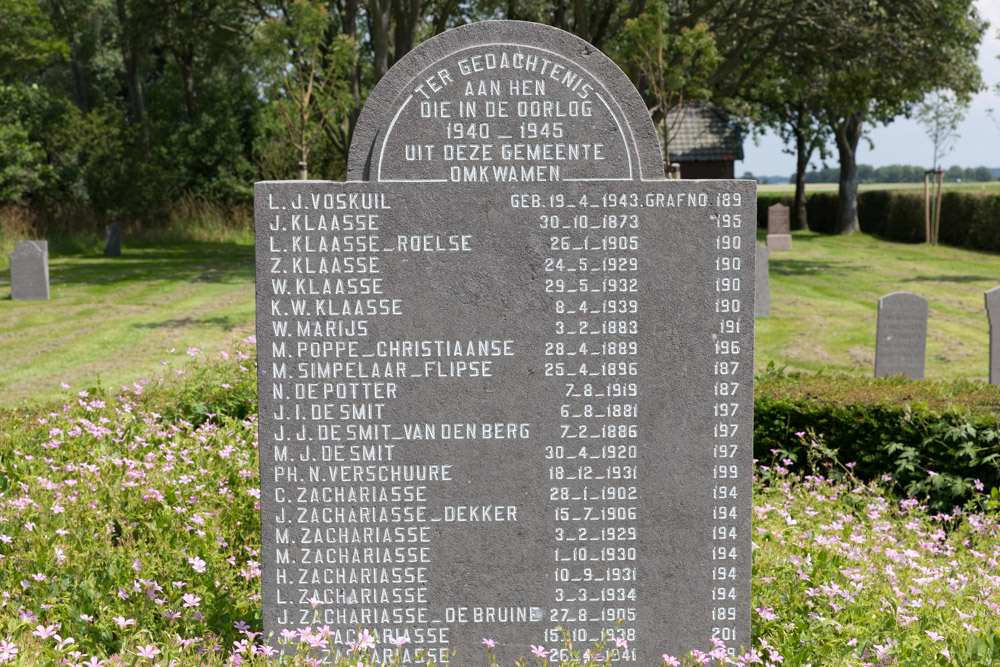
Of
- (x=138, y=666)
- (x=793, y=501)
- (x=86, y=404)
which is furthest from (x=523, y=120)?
(x=86, y=404)

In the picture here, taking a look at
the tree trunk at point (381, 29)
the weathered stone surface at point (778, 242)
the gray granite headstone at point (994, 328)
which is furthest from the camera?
the weathered stone surface at point (778, 242)

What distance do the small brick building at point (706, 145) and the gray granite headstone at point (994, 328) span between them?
36.0 meters

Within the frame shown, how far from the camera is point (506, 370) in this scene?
14.3 ft

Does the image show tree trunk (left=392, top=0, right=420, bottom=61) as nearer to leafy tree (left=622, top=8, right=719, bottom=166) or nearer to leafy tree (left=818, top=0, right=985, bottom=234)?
leafy tree (left=622, top=8, right=719, bottom=166)

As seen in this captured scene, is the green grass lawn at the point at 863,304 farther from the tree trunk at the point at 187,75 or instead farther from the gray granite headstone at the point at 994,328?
the tree trunk at the point at 187,75

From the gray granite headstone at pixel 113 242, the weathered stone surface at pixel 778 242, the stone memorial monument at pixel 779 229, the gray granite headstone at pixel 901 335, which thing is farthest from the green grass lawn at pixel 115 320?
the stone memorial monument at pixel 779 229

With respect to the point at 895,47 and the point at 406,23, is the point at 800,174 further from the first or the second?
the point at 406,23

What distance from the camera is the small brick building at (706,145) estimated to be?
1815 inches

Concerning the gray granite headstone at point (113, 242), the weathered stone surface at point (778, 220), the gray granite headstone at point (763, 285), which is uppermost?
the weathered stone surface at point (778, 220)

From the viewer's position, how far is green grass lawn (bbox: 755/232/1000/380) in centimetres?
Result: 1379

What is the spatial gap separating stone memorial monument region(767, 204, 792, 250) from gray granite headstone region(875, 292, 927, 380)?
22.8 metres

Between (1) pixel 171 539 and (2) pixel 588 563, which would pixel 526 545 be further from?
(1) pixel 171 539

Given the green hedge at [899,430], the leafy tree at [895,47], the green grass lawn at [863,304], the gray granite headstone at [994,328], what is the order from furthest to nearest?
the leafy tree at [895,47] → the green grass lawn at [863,304] → the gray granite headstone at [994,328] → the green hedge at [899,430]

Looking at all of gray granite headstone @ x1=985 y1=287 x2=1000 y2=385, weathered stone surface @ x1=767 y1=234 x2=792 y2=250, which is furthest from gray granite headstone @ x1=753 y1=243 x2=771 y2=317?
weathered stone surface @ x1=767 y1=234 x2=792 y2=250
